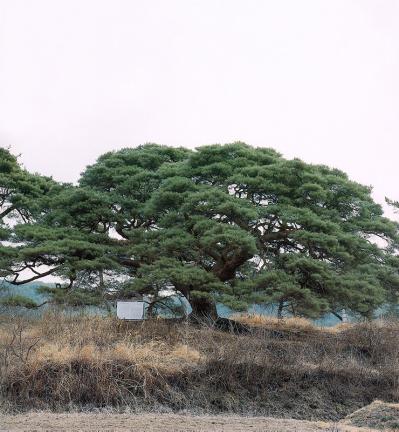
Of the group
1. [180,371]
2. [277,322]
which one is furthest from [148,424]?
[277,322]

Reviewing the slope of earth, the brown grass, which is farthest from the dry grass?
the slope of earth

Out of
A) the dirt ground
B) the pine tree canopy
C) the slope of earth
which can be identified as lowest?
the dirt ground

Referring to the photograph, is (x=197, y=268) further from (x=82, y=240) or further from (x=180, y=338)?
(x=82, y=240)

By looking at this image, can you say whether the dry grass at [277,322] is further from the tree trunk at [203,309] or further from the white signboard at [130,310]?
the white signboard at [130,310]

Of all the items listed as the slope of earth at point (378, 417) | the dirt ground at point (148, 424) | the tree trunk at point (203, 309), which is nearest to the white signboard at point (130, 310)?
the tree trunk at point (203, 309)

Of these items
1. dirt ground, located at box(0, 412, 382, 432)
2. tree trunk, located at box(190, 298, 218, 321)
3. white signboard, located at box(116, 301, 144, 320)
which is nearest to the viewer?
→ dirt ground, located at box(0, 412, 382, 432)

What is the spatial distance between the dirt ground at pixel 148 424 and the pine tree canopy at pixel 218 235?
5.34 meters

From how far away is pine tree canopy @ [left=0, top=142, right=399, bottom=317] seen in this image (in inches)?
624

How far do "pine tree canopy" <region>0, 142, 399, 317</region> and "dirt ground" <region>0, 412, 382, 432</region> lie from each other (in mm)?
5342

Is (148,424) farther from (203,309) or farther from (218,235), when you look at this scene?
(203,309)

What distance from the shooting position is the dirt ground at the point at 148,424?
868 centimetres

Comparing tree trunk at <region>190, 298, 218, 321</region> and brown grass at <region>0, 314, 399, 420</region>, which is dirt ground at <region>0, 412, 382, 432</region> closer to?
brown grass at <region>0, 314, 399, 420</region>

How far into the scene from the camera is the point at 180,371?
12438mm

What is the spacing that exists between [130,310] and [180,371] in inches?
125
